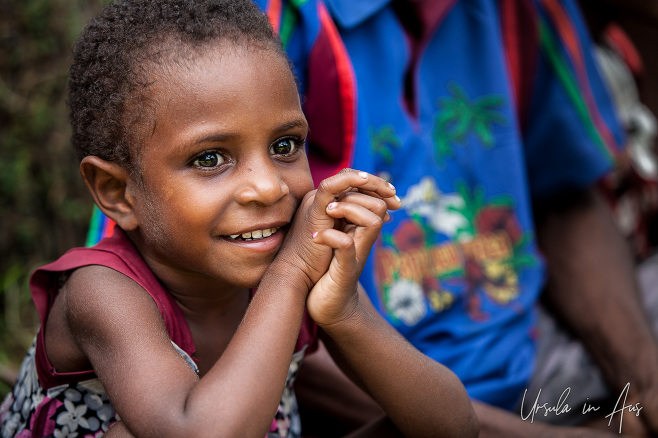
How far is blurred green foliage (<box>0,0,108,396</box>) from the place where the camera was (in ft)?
9.04

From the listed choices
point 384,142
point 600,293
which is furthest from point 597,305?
point 384,142

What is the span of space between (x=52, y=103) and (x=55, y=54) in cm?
21

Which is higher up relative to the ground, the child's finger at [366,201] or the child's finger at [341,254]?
the child's finger at [366,201]

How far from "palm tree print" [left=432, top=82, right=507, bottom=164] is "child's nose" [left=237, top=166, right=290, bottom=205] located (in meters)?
0.92

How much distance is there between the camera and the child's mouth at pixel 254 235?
1337 mm

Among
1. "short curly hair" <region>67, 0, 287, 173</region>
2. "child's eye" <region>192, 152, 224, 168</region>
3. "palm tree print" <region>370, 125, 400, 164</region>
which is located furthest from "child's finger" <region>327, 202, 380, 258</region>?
"palm tree print" <region>370, 125, 400, 164</region>

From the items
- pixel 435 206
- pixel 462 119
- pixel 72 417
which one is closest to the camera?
pixel 72 417

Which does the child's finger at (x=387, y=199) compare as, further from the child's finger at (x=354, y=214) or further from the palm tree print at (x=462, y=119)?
the palm tree print at (x=462, y=119)

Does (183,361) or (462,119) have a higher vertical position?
(462,119)

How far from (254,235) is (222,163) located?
156 mm

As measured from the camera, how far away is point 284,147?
140 cm

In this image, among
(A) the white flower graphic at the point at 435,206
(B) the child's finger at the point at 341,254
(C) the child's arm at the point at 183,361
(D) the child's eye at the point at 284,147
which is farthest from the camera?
(A) the white flower graphic at the point at 435,206

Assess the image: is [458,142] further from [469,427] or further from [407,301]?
[469,427]

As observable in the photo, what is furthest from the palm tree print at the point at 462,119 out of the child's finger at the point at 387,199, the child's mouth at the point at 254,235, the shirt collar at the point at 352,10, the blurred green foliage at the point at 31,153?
the blurred green foliage at the point at 31,153
